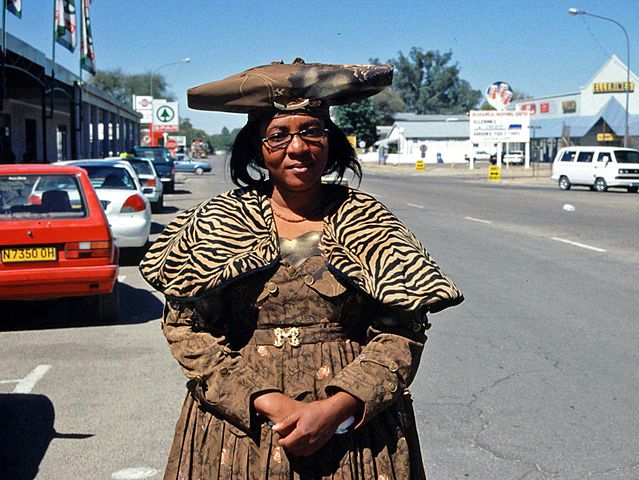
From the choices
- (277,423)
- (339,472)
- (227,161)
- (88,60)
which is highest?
(88,60)

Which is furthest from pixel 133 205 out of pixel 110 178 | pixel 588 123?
pixel 588 123

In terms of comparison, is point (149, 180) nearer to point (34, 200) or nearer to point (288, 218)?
point (34, 200)

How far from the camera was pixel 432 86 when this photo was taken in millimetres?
153625

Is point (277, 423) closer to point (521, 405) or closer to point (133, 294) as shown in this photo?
point (521, 405)

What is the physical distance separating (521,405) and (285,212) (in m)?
3.52

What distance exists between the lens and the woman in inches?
89.0

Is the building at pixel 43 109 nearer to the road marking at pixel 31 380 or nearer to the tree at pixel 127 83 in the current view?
the road marking at pixel 31 380

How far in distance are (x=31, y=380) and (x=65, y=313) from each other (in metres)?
2.63

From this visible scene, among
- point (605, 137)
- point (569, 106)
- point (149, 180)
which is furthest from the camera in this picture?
point (569, 106)

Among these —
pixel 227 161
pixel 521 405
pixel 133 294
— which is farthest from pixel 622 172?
pixel 227 161

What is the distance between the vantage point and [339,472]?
228 cm

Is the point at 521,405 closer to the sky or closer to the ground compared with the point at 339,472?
closer to the ground

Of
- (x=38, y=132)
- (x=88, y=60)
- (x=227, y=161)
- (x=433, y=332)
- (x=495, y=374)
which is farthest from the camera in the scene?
(x=38, y=132)

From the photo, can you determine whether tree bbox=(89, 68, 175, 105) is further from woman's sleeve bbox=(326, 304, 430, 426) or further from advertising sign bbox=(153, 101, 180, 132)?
woman's sleeve bbox=(326, 304, 430, 426)
